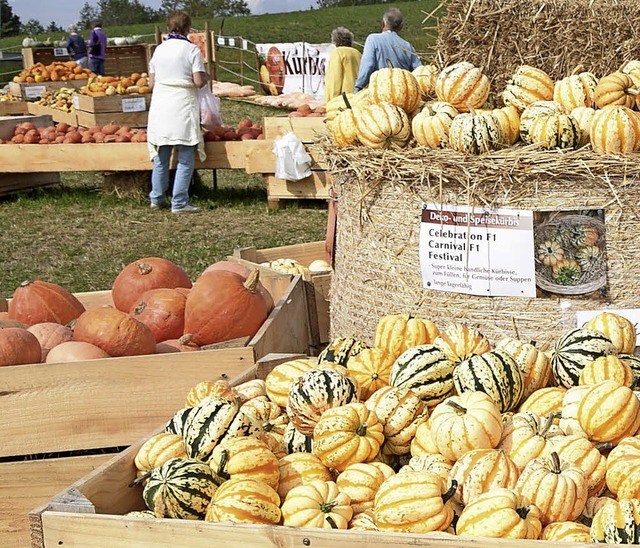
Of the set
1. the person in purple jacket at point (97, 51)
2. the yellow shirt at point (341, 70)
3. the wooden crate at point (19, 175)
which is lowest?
the wooden crate at point (19, 175)

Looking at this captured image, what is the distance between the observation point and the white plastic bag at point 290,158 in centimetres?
912

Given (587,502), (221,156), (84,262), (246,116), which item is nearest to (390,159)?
(587,502)

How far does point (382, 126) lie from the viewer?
141 inches

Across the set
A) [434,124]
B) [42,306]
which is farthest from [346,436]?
[42,306]

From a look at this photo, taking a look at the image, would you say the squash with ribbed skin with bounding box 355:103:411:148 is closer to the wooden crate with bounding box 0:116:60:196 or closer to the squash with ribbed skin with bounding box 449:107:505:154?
the squash with ribbed skin with bounding box 449:107:505:154

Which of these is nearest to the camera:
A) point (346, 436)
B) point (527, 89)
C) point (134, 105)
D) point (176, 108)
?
point (346, 436)

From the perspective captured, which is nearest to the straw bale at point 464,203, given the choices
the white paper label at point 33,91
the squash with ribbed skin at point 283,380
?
the squash with ribbed skin at point 283,380

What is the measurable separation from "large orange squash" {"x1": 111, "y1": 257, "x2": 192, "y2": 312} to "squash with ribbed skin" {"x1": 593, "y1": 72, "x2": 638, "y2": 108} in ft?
6.70

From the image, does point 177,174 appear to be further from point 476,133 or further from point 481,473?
point 481,473

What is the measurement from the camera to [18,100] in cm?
1588

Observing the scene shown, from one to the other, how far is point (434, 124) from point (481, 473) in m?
1.77

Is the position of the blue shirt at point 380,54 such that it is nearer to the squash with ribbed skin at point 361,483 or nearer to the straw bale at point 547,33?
the straw bale at point 547,33

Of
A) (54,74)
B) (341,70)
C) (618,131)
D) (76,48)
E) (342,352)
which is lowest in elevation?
(342,352)

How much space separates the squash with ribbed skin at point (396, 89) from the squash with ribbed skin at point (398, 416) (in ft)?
5.33
